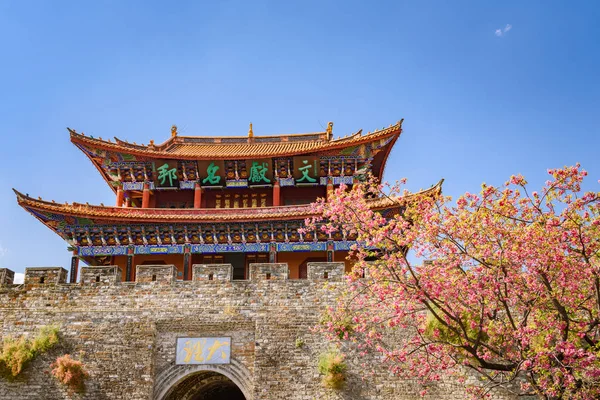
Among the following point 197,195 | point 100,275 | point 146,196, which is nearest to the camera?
point 100,275

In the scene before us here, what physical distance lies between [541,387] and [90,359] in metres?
10.2

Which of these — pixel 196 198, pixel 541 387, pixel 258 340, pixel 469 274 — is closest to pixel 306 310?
pixel 258 340

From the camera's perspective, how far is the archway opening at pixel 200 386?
629 inches

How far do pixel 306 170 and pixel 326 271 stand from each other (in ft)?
26.4

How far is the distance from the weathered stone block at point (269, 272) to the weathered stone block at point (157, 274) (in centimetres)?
201

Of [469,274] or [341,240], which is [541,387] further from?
[341,240]

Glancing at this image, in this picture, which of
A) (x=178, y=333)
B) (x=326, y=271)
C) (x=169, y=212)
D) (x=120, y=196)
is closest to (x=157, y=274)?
(x=178, y=333)

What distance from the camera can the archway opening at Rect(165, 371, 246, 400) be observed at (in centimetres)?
1598

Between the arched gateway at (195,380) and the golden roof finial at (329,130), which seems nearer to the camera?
the arched gateway at (195,380)

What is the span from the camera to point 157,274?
1644 cm

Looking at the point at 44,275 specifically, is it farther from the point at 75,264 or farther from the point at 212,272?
the point at 75,264

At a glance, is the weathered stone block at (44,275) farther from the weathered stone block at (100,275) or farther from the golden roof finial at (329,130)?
the golden roof finial at (329,130)

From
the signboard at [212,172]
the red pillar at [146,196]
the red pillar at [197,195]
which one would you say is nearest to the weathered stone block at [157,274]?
the red pillar at [197,195]

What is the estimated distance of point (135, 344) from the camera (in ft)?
51.2
